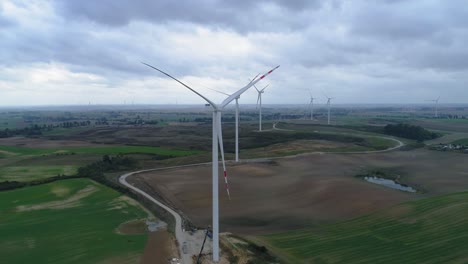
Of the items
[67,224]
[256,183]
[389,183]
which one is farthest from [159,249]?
[389,183]

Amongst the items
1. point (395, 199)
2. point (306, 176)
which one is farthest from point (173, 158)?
point (395, 199)

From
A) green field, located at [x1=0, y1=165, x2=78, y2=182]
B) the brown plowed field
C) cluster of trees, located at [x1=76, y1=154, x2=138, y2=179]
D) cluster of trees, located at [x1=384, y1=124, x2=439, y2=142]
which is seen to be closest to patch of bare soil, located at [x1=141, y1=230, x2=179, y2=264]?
the brown plowed field

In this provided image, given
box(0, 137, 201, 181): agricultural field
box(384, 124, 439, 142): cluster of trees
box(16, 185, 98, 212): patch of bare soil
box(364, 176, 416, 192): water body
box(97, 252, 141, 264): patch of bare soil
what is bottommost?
box(364, 176, 416, 192): water body

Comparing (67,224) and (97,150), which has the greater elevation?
(97,150)

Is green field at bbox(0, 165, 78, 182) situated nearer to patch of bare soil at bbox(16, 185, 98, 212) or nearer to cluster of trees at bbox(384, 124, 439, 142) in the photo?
patch of bare soil at bbox(16, 185, 98, 212)

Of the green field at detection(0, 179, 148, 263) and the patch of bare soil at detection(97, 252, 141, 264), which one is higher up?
the patch of bare soil at detection(97, 252, 141, 264)

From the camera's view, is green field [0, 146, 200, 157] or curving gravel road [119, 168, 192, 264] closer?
curving gravel road [119, 168, 192, 264]

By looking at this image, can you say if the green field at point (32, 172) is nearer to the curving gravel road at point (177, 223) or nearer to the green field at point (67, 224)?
the green field at point (67, 224)

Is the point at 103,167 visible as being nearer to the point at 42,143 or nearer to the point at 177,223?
the point at 177,223
